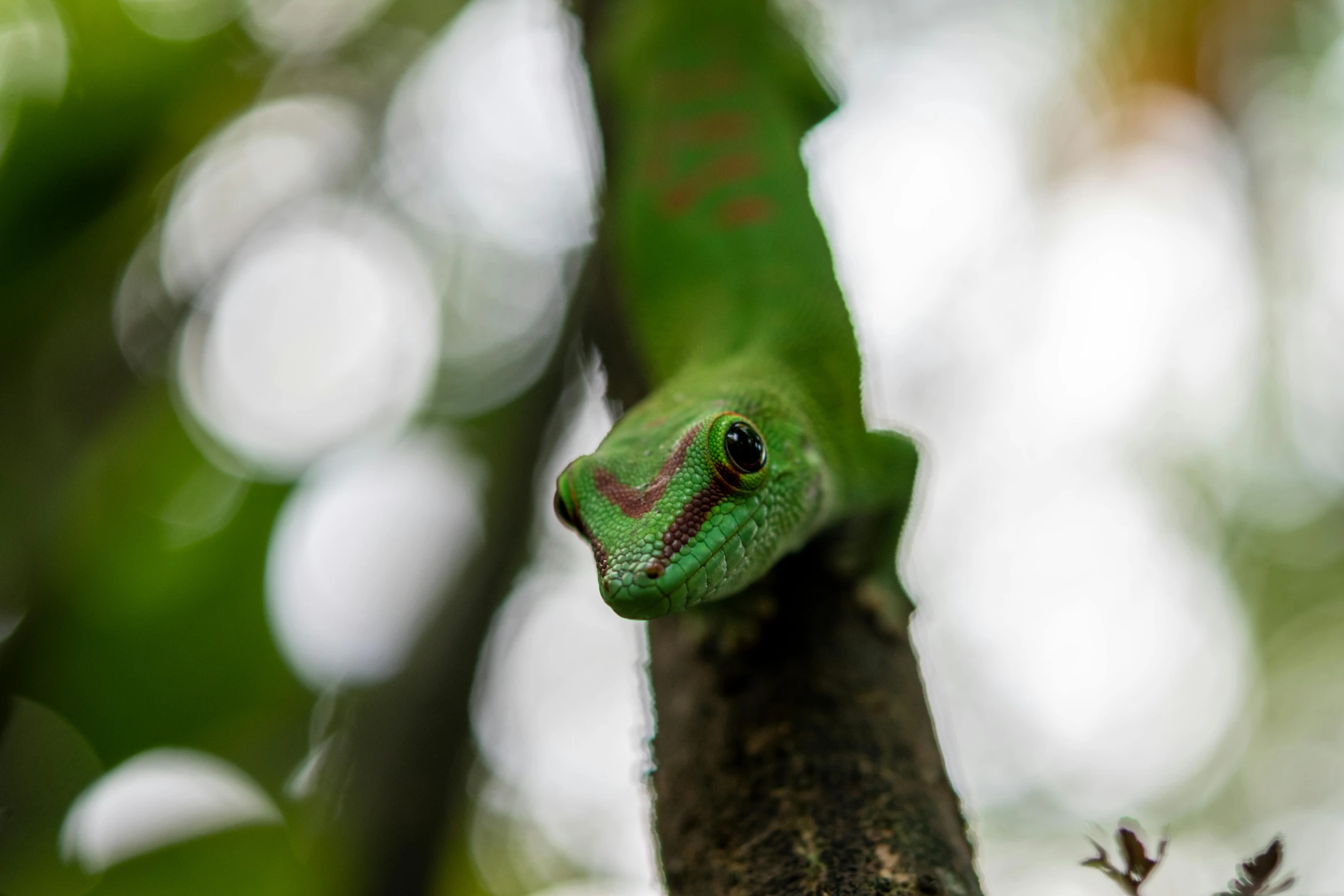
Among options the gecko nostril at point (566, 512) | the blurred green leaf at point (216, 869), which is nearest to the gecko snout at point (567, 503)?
the gecko nostril at point (566, 512)

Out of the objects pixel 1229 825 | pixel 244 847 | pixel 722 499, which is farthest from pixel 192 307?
pixel 1229 825

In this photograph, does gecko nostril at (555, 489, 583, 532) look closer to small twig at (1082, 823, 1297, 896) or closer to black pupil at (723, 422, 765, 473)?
black pupil at (723, 422, 765, 473)

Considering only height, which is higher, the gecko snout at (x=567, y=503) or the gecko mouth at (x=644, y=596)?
the gecko mouth at (x=644, y=596)

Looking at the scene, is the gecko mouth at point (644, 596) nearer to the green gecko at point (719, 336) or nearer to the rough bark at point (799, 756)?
the green gecko at point (719, 336)

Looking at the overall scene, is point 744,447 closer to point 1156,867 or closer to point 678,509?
point 678,509

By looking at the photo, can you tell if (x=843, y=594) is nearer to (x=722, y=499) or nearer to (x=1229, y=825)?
(x=722, y=499)

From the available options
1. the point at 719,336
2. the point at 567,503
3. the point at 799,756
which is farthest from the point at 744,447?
the point at 719,336

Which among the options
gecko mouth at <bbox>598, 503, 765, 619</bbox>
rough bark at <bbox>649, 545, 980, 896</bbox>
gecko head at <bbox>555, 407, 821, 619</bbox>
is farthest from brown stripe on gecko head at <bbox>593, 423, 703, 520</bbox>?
rough bark at <bbox>649, 545, 980, 896</bbox>
